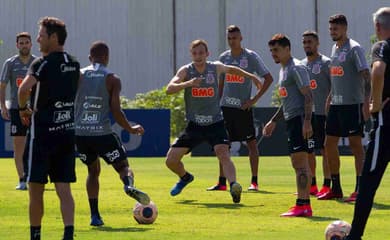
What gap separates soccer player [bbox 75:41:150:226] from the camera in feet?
40.8

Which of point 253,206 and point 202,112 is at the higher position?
point 202,112

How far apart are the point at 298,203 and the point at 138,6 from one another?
4163cm

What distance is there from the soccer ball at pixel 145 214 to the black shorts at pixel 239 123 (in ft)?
18.5

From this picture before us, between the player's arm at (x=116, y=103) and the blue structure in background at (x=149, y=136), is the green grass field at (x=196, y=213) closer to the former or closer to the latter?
the player's arm at (x=116, y=103)

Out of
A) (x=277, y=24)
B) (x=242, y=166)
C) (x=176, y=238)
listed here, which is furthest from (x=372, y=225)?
(x=277, y=24)

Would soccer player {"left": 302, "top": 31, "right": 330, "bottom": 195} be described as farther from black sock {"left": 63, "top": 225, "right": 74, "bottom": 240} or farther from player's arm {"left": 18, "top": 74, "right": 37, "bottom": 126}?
player's arm {"left": 18, "top": 74, "right": 37, "bottom": 126}

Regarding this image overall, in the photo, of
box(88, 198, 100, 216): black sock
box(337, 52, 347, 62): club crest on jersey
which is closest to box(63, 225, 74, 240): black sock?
box(88, 198, 100, 216): black sock

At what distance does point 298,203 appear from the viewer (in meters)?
13.2

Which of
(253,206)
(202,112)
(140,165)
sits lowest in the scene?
(140,165)

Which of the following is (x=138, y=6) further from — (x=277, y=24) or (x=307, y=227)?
(x=307, y=227)

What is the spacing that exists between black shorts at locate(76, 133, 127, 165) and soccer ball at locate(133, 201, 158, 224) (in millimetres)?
617

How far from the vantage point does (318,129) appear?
17188mm

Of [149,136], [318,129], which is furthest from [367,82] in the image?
[149,136]

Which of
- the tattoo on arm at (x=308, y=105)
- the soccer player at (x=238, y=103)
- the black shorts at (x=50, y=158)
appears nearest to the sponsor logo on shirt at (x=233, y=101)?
the soccer player at (x=238, y=103)
